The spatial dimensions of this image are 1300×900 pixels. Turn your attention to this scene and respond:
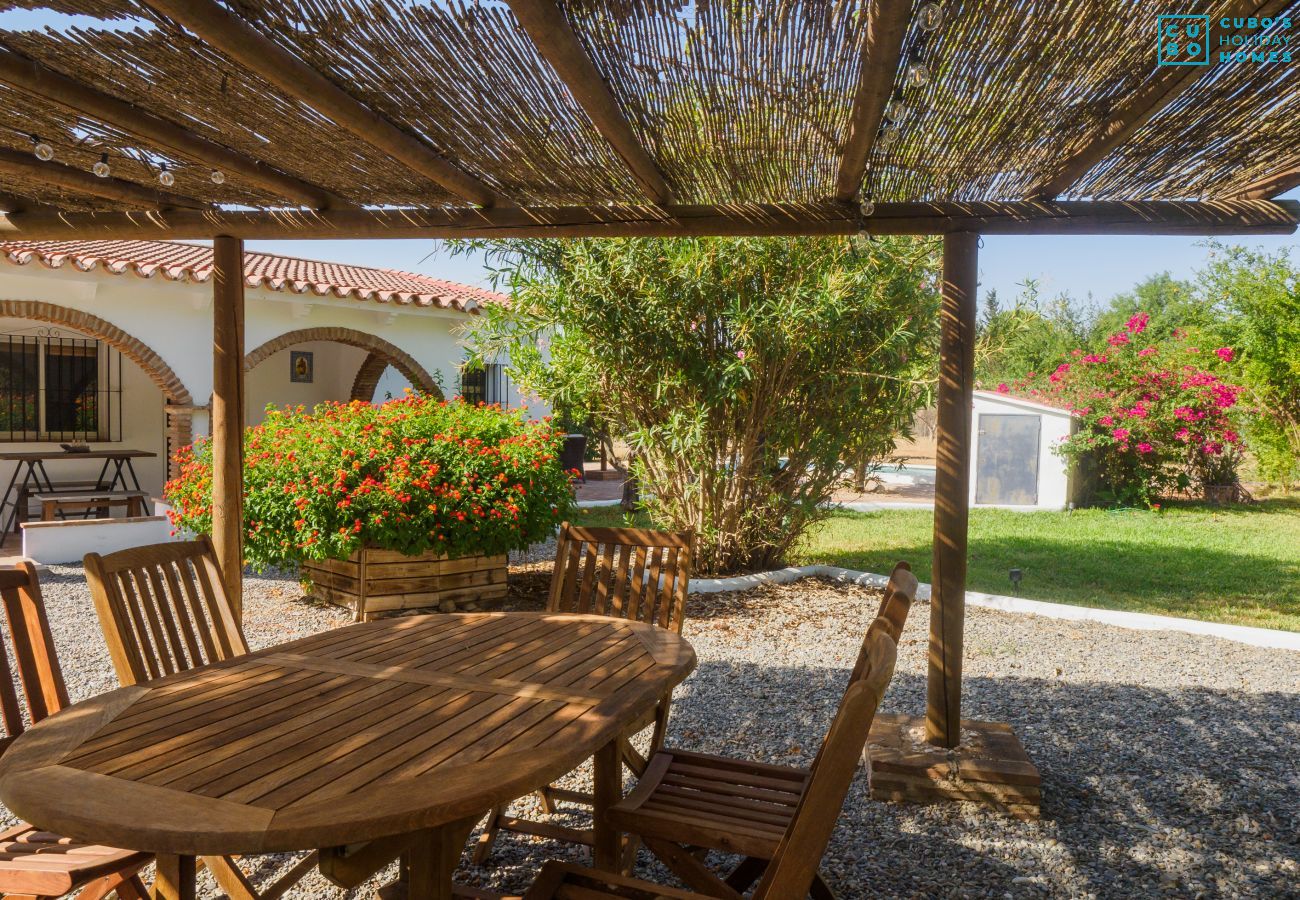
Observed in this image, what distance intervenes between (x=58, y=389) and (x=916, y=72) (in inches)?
459

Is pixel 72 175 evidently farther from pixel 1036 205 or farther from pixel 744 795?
pixel 1036 205

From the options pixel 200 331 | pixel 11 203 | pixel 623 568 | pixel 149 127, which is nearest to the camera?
pixel 149 127

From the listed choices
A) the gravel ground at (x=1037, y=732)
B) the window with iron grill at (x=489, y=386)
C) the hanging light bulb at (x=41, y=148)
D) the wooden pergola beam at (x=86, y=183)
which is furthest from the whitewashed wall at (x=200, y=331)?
the hanging light bulb at (x=41, y=148)

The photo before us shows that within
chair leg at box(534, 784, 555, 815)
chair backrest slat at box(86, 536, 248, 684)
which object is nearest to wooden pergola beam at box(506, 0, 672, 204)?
chair backrest slat at box(86, 536, 248, 684)

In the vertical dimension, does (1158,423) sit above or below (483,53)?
below

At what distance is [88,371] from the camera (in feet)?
36.8

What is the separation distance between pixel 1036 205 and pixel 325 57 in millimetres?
2628

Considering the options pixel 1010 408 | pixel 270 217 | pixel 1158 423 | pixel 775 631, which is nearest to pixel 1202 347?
pixel 1158 423

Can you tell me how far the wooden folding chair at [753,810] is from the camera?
4.80 ft

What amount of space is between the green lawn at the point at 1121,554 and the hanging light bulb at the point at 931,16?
20.8 ft

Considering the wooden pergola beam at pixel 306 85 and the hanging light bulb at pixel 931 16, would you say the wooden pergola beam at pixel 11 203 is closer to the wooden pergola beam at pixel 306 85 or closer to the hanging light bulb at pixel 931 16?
the wooden pergola beam at pixel 306 85

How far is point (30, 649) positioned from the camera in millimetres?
2328

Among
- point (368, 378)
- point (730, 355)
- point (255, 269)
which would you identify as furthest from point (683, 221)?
point (368, 378)

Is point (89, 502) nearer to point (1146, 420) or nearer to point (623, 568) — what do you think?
point (623, 568)
